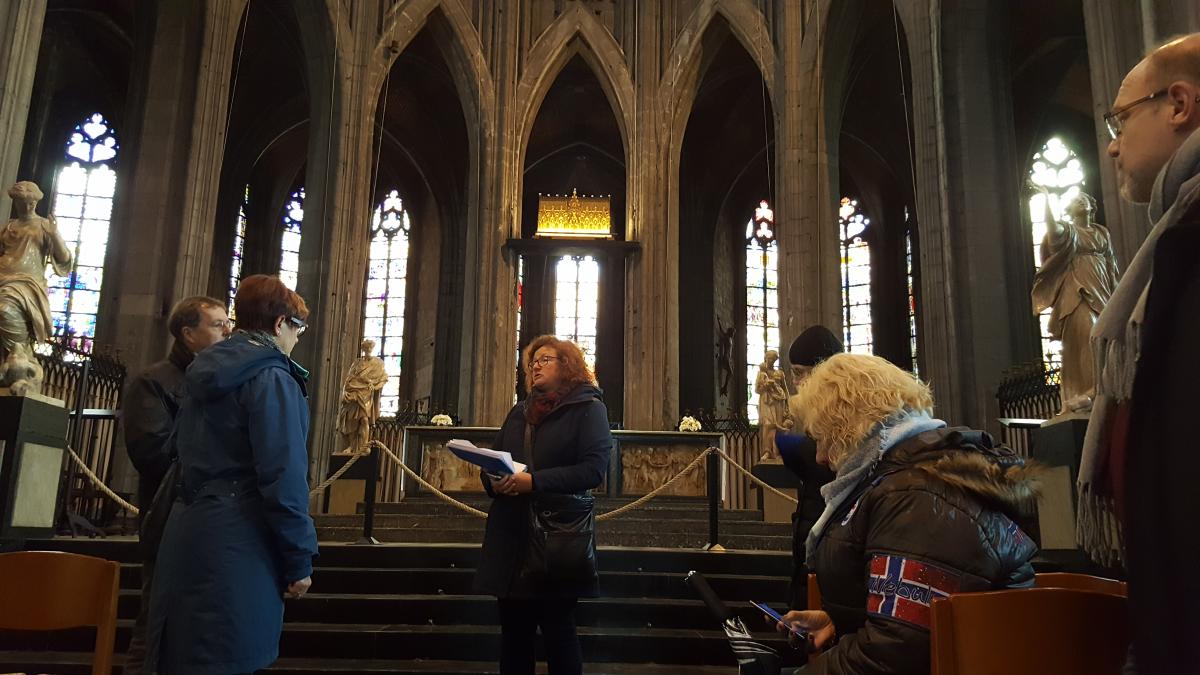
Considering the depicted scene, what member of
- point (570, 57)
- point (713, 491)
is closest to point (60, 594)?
point (713, 491)

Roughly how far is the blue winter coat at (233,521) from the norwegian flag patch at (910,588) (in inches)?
57.5

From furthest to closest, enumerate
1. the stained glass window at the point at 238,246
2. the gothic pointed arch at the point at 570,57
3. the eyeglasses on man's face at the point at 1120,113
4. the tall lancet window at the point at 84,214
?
the stained glass window at the point at 238,246 < the tall lancet window at the point at 84,214 < the gothic pointed arch at the point at 570,57 < the eyeglasses on man's face at the point at 1120,113

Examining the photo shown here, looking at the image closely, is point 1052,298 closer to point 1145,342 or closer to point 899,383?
point 899,383

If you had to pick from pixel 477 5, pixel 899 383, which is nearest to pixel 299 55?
pixel 477 5

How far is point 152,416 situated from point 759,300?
769 inches

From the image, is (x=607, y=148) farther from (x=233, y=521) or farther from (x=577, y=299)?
(x=233, y=521)

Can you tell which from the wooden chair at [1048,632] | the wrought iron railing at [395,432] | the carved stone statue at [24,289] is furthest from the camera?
the wrought iron railing at [395,432]

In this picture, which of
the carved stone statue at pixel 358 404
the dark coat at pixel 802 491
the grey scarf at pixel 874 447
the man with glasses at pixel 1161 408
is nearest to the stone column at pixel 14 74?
the carved stone statue at pixel 358 404

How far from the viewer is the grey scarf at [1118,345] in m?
1.24

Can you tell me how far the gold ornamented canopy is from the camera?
1648cm

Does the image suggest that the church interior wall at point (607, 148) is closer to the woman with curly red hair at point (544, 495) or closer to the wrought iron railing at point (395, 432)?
the wrought iron railing at point (395, 432)

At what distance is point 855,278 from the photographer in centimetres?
2134

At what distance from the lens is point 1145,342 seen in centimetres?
116

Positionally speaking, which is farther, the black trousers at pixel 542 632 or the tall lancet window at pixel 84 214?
the tall lancet window at pixel 84 214
